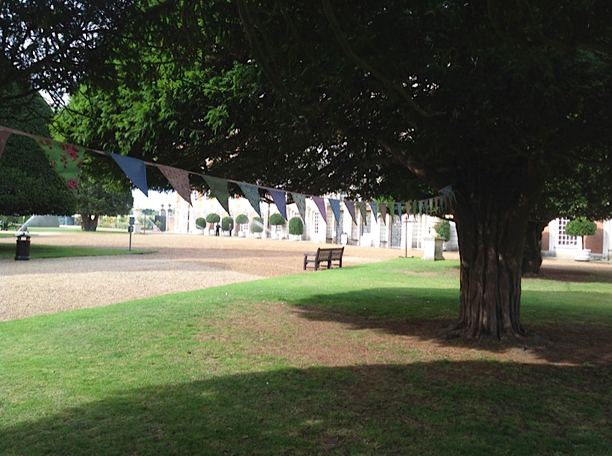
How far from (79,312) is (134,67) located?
6.19 m

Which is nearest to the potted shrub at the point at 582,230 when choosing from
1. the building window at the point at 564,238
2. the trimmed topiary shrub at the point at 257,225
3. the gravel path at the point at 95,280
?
the building window at the point at 564,238

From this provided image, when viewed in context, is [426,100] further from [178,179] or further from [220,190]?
[178,179]

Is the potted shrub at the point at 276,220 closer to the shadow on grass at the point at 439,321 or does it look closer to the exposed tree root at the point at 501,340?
the shadow on grass at the point at 439,321

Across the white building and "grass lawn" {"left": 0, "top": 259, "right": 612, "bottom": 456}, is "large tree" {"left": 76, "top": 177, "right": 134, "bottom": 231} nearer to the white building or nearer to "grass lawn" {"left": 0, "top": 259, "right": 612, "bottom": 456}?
the white building

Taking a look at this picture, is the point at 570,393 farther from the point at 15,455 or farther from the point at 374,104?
the point at 15,455

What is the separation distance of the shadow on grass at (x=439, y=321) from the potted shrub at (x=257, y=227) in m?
52.2

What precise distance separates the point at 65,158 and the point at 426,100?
437 centimetres

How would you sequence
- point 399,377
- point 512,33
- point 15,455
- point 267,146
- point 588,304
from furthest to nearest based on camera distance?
point 588,304 < point 267,146 < point 399,377 < point 512,33 < point 15,455

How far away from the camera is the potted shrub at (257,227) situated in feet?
215

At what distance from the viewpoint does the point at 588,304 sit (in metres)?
12.6

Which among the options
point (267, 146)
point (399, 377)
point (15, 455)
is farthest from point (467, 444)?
point (267, 146)

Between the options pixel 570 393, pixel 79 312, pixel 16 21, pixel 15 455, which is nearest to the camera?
pixel 15 455

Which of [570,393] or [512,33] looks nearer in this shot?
[512,33]

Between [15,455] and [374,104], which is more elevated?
[374,104]
